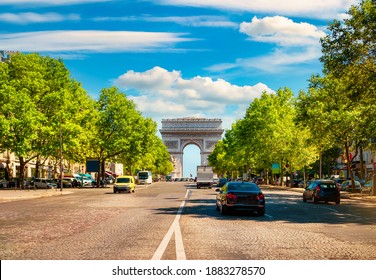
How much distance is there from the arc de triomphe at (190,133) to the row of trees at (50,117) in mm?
92635

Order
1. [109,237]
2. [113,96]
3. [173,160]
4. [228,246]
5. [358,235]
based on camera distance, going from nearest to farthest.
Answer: [228,246] → [109,237] → [358,235] → [113,96] → [173,160]

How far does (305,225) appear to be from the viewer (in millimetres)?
19141

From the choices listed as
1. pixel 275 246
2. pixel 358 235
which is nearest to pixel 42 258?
pixel 275 246

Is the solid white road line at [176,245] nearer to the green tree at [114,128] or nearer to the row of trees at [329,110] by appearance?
the row of trees at [329,110]

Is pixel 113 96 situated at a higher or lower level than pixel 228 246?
higher

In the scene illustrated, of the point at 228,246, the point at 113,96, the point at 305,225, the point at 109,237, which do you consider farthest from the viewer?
the point at 113,96

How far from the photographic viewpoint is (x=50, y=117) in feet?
211

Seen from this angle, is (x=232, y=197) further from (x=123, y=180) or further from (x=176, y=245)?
(x=123, y=180)

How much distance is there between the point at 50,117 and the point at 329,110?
3114cm

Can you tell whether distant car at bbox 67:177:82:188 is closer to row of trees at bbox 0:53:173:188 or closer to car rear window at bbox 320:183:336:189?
row of trees at bbox 0:53:173:188

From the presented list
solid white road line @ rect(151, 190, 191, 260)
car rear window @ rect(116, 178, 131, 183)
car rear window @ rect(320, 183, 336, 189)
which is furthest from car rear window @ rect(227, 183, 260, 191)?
car rear window @ rect(116, 178, 131, 183)

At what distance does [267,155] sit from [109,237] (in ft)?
215

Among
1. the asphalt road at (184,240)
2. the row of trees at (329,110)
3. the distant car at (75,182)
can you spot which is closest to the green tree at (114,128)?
the distant car at (75,182)
